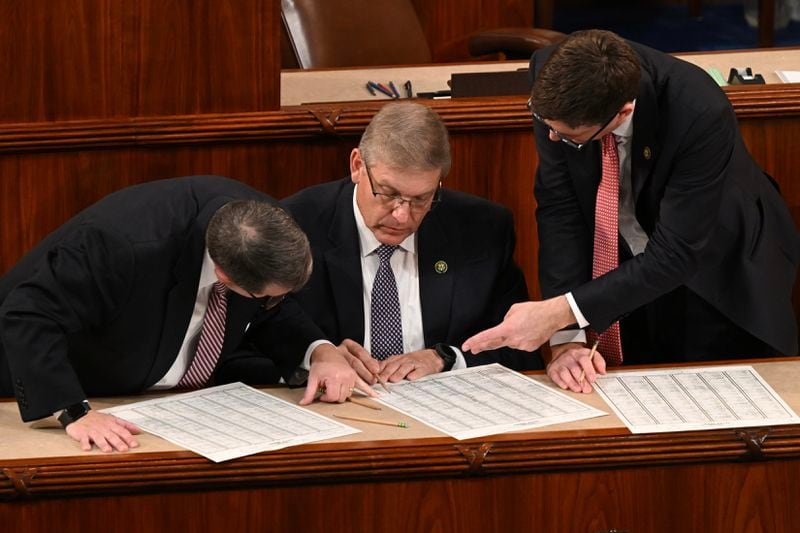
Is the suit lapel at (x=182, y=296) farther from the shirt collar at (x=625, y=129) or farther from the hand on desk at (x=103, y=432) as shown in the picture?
the shirt collar at (x=625, y=129)

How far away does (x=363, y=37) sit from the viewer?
536 centimetres

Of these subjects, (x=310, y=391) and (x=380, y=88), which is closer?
(x=310, y=391)

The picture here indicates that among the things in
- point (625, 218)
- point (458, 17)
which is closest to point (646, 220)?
point (625, 218)

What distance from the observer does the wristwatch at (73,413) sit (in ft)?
8.92

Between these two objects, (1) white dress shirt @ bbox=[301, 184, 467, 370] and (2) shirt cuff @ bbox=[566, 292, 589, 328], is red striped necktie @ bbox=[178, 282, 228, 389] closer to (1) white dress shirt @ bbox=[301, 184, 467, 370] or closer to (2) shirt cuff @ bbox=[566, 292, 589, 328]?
(1) white dress shirt @ bbox=[301, 184, 467, 370]

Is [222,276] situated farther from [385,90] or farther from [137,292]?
[385,90]

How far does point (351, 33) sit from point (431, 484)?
9.61 ft

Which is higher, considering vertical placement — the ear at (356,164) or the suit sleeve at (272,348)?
the ear at (356,164)

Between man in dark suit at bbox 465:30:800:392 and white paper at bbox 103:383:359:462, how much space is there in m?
0.43

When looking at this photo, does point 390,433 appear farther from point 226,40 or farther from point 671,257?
point 226,40

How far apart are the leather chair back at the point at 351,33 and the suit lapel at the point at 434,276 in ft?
6.85

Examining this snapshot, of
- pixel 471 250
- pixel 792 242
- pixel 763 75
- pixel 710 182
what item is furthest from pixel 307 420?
pixel 763 75

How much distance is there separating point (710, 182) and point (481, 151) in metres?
0.79

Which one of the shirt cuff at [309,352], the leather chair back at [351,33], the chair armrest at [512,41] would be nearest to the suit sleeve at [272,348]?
the shirt cuff at [309,352]
